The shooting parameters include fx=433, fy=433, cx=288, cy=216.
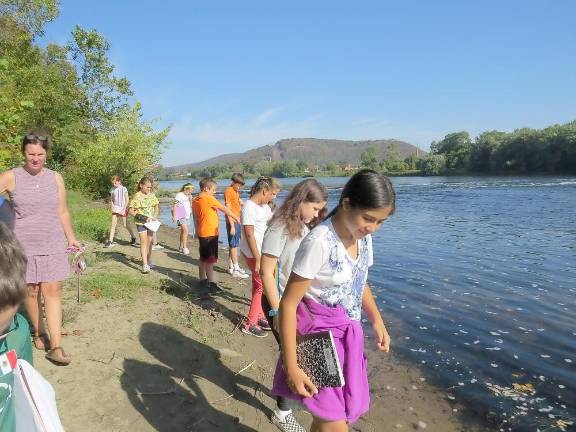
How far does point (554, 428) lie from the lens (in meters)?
3.98

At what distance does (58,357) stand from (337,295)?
285 centimetres

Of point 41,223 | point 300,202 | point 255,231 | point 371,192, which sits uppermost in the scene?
point 371,192

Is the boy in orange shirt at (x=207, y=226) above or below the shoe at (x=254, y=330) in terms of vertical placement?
above

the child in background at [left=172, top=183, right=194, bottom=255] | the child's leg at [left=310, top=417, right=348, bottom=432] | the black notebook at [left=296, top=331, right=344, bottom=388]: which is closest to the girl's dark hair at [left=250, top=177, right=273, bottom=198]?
the black notebook at [left=296, top=331, right=344, bottom=388]

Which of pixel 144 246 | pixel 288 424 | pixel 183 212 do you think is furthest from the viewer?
pixel 183 212

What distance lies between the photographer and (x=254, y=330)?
17.7 feet

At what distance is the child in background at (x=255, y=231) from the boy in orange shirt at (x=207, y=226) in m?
1.70

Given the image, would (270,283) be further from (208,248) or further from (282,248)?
(208,248)

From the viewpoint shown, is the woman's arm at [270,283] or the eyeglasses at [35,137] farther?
the eyeglasses at [35,137]

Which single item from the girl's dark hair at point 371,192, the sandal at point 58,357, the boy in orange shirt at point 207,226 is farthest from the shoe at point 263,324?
the girl's dark hair at point 371,192

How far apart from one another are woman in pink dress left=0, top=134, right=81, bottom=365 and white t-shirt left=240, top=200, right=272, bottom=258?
1.87 metres

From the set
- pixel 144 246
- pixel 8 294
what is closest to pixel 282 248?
pixel 8 294

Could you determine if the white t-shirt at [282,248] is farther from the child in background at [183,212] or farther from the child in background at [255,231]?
the child in background at [183,212]

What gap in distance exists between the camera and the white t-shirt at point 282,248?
344cm
